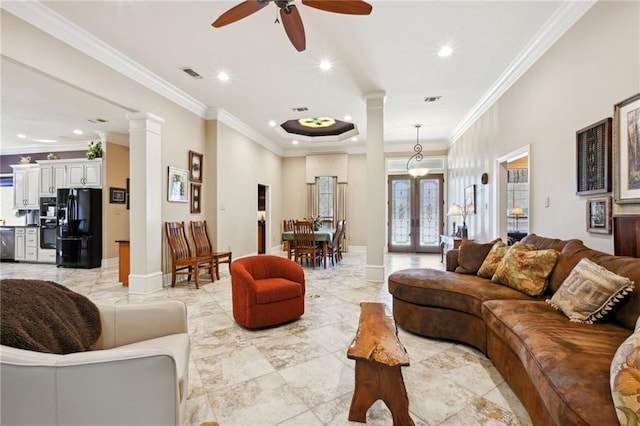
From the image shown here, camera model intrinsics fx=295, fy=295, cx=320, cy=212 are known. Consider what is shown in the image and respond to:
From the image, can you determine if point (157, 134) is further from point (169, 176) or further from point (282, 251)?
point (282, 251)

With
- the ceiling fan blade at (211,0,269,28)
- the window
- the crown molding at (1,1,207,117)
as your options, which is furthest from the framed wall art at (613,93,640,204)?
the window

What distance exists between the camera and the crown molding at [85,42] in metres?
2.79

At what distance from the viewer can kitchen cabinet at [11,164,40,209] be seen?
23.7 feet

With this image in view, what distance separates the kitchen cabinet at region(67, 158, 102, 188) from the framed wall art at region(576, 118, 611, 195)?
8333mm

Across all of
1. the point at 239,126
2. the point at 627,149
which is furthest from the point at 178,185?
the point at 627,149

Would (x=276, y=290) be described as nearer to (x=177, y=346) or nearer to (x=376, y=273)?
(x=177, y=346)

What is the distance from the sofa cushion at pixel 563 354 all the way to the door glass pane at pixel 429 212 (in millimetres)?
6390

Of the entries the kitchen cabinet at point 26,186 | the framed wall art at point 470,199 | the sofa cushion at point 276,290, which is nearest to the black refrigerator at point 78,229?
the kitchen cabinet at point 26,186

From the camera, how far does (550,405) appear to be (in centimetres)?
130

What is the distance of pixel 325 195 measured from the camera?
8.90 m

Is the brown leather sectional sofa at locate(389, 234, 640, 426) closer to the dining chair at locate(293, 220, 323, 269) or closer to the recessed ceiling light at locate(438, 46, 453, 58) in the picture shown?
the recessed ceiling light at locate(438, 46, 453, 58)

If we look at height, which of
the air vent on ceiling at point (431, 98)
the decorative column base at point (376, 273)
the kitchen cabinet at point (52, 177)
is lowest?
the decorative column base at point (376, 273)

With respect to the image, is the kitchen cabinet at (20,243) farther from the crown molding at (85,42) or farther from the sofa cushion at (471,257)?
the sofa cushion at (471,257)

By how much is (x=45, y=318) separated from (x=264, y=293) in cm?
182
